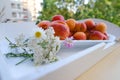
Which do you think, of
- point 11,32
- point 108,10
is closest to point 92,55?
point 11,32

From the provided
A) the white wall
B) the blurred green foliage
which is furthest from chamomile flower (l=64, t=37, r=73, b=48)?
the white wall

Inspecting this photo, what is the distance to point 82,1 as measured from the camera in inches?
129

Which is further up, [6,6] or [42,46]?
[42,46]

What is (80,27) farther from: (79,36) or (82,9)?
(82,9)

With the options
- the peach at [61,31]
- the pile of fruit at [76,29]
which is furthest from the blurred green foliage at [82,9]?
the peach at [61,31]

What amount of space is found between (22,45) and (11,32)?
0.41m

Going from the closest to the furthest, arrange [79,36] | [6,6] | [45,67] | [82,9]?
[45,67] < [79,36] < [82,9] < [6,6]

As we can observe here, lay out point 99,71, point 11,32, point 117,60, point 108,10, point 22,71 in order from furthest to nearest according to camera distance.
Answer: point 108,10, point 11,32, point 117,60, point 99,71, point 22,71

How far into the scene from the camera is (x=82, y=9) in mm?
3182

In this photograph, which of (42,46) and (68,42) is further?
(68,42)

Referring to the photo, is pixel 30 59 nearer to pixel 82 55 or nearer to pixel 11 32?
pixel 82 55

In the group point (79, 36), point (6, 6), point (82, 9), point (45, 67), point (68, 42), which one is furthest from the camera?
point (6, 6)

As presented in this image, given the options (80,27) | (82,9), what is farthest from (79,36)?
(82,9)

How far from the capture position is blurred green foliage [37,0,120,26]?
9.83 ft
